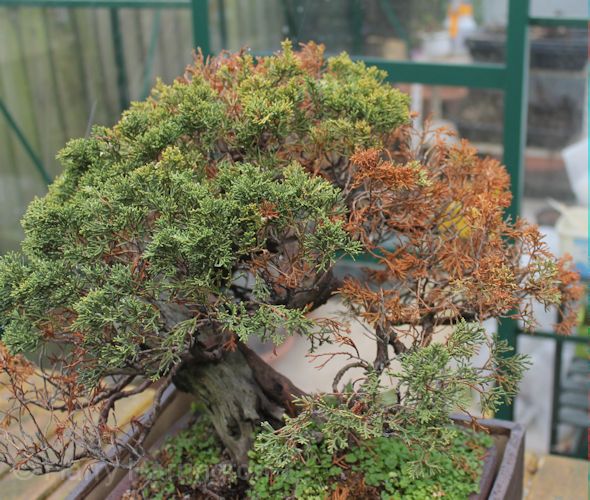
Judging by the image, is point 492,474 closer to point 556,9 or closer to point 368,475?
point 368,475

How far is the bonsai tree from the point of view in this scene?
1458mm

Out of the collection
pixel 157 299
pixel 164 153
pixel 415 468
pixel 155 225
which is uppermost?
pixel 164 153

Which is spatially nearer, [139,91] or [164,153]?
[164,153]

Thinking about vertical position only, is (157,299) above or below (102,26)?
below

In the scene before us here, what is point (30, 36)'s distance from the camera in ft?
11.6

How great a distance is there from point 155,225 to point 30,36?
7.90ft

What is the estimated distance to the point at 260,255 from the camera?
1.53m

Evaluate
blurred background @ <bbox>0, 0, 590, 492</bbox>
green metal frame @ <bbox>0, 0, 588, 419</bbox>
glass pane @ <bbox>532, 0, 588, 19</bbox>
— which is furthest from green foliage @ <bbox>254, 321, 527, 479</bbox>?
blurred background @ <bbox>0, 0, 590, 492</bbox>

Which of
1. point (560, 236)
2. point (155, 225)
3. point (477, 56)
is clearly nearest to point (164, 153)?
point (155, 225)

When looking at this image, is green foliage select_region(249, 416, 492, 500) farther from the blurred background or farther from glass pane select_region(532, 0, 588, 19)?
glass pane select_region(532, 0, 588, 19)

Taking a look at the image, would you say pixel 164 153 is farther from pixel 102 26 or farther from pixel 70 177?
pixel 102 26

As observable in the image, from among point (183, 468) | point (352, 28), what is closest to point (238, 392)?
point (183, 468)

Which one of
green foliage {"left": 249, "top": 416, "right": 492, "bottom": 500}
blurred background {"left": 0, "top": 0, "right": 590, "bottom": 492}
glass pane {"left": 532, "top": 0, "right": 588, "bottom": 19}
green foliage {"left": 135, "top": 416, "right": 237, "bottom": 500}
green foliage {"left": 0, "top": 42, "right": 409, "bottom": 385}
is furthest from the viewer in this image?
blurred background {"left": 0, "top": 0, "right": 590, "bottom": 492}

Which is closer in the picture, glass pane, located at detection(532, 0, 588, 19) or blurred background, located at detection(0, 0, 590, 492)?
glass pane, located at detection(532, 0, 588, 19)
